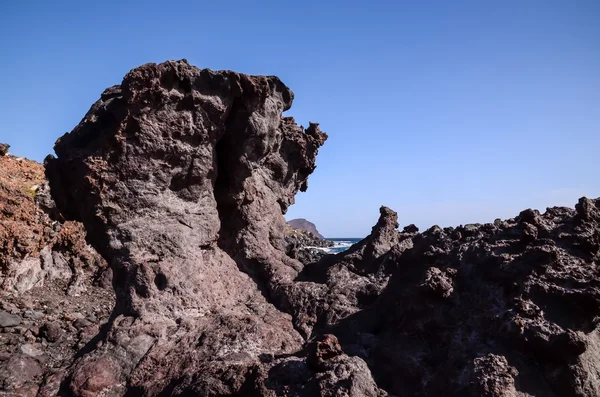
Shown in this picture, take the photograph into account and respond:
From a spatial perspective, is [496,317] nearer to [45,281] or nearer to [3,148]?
[45,281]

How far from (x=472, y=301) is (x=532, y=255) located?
84 centimetres

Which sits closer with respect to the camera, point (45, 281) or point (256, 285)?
point (256, 285)

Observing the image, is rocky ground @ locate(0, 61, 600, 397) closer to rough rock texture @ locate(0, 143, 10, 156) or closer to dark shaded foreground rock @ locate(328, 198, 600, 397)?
dark shaded foreground rock @ locate(328, 198, 600, 397)

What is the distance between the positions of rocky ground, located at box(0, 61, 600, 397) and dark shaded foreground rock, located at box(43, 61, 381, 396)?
18mm

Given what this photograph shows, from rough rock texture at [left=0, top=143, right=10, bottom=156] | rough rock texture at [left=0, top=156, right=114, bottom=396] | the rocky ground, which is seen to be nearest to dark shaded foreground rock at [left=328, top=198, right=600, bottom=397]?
the rocky ground

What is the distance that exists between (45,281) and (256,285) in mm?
7974

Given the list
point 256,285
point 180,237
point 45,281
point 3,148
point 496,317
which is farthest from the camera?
point 3,148

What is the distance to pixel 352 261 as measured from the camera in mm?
7656

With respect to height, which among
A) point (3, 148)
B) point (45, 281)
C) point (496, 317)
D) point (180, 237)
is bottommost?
point (45, 281)

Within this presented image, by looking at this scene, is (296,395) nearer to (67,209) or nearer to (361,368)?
(361,368)

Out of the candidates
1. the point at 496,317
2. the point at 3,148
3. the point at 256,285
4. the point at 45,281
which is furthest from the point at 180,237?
the point at 3,148

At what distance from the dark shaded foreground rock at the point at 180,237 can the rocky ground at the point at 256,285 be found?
0.7 inches

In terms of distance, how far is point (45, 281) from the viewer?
12.4m

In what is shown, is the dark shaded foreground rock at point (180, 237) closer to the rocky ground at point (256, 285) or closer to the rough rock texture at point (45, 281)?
the rocky ground at point (256, 285)
